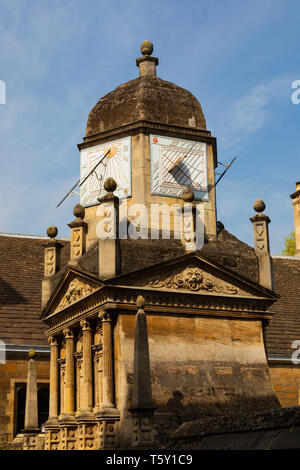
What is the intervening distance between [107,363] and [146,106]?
6.16 meters

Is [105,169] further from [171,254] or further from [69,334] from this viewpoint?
[69,334]

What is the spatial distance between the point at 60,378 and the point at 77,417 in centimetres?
212

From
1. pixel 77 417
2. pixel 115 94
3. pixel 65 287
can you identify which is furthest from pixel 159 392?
pixel 115 94

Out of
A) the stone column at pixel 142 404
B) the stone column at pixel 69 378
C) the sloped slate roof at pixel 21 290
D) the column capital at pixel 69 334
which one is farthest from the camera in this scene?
the sloped slate roof at pixel 21 290

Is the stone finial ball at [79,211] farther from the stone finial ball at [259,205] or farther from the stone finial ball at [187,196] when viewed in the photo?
the stone finial ball at [259,205]

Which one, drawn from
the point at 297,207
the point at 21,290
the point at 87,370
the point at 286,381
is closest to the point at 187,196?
the point at 87,370

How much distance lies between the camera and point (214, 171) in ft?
53.4

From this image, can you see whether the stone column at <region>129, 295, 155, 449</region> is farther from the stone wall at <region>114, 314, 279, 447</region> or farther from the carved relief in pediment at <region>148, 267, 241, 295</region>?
the carved relief in pediment at <region>148, 267, 241, 295</region>

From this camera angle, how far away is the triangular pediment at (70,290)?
13734 mm

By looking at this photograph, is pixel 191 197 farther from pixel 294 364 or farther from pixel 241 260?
pixel 294 364

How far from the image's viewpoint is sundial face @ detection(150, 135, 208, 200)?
50.5 feet

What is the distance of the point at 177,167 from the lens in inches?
617

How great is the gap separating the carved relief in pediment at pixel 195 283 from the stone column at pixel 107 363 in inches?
43.3

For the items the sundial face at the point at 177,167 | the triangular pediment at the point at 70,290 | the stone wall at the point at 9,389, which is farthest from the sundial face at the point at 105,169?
the stone wall at the point at 9,389
